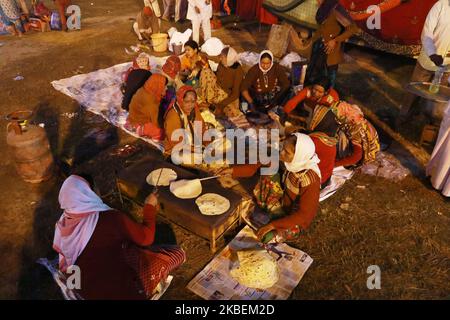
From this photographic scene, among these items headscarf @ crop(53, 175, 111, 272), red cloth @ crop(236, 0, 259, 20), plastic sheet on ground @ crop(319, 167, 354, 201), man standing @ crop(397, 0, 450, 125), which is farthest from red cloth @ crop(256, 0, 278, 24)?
headscarf @ crop(53, 175, 111, 272)

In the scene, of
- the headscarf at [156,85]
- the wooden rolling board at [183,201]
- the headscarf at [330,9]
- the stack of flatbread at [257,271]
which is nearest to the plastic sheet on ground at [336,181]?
the wooden rolling board at [183,201]

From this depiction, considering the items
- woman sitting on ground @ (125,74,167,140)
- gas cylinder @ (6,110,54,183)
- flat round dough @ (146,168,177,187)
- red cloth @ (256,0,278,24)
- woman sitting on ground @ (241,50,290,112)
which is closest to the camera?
flat round dough @ (146,168,177,187)

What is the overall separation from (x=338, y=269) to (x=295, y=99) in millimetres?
2918

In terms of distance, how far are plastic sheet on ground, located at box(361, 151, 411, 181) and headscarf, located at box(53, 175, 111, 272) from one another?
4055 millimetres

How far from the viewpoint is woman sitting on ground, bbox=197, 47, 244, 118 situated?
21.7 feet

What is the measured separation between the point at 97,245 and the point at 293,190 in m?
2.10

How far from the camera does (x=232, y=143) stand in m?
5.39

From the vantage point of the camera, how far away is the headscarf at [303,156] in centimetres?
357

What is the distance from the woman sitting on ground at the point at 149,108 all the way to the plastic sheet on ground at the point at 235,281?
269 cm

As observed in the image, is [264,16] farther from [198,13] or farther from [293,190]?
[293,190]

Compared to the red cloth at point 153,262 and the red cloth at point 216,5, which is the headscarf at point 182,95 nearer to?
the red cloth at point 153,262

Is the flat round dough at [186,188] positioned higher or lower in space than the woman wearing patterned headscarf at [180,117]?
lower

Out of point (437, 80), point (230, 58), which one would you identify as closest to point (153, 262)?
point (230, 58)

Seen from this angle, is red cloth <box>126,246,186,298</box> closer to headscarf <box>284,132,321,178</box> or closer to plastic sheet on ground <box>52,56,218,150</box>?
headscarf <box>284,132,321,178</box>
